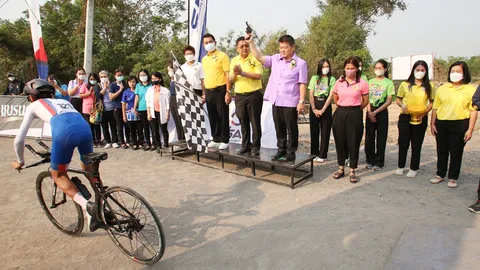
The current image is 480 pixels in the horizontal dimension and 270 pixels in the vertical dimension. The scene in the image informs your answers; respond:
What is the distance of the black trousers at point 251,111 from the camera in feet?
15.6

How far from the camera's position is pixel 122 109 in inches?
277

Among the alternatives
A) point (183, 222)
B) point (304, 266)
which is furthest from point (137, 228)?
point (304, 266)

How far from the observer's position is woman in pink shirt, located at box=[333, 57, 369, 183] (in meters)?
4.45

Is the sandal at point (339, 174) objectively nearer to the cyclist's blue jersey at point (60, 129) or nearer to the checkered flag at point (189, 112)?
the checkered flag at point (189, 112)

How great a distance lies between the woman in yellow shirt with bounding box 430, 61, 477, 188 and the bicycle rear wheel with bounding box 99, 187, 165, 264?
4110 millimetres

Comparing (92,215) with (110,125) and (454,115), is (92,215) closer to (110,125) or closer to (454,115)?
(454,115)

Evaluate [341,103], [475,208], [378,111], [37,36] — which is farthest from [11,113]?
[475,208]

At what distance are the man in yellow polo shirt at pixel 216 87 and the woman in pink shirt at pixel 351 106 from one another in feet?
5.99

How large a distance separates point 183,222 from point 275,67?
101 inches

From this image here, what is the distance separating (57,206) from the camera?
3373 mm

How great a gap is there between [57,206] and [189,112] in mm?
2619

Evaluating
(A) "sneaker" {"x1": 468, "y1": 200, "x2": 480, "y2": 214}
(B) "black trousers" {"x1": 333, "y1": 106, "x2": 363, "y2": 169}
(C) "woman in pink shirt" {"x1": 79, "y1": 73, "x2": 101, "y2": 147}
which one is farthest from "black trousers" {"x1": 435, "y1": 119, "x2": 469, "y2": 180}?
(C) "woman in pink shirt" {"x1": 79, "y1": 73, "x2": 101, "y2": 147}

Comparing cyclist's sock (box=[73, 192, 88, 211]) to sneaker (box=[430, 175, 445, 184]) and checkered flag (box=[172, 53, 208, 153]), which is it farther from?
sneaker (box=[430, 175, 445, 184])

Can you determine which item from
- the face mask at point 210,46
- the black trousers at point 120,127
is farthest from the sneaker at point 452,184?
the black trousers at point 120,127
